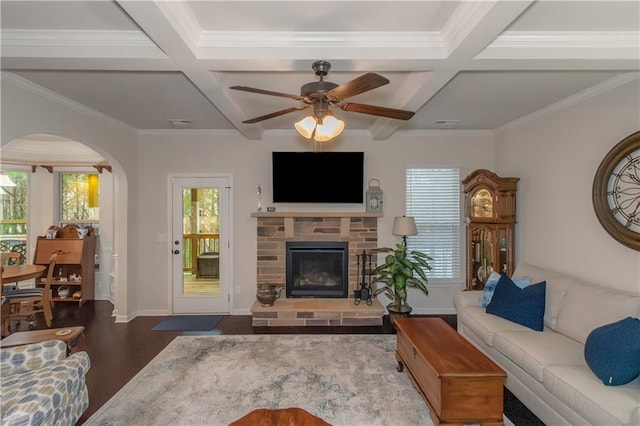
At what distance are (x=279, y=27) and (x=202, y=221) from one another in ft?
11.5


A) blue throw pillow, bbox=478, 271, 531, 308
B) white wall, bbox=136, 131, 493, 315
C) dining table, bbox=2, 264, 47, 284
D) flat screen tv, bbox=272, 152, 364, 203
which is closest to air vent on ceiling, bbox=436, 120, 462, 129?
white wall, bbox=136, 131, 493, 315

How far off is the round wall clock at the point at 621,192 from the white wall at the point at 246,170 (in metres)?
2.07

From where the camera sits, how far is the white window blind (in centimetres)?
504

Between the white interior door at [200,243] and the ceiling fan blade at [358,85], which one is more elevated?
the ceiling fan blade at [358,85]

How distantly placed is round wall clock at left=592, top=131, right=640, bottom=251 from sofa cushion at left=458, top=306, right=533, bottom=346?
1185mm

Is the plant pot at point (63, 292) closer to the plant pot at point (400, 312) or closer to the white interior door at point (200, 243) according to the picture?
the white interior door at point (200, 243)

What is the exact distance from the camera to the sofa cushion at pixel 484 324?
2998mm

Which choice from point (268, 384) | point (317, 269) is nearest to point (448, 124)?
point (317, 269)

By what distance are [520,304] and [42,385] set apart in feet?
12.5

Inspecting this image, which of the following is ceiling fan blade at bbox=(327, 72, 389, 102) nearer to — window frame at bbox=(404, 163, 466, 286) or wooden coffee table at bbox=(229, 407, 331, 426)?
wooden coffee table at bbox=(229, 407, 331, 426)

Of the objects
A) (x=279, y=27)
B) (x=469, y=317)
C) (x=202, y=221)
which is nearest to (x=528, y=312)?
(x=469, y=317)

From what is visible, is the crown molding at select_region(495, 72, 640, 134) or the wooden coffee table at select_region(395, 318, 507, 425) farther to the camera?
the crown molding at select_region(495, 72, 640, 134)

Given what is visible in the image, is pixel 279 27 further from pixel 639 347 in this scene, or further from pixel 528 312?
pixel 528 312

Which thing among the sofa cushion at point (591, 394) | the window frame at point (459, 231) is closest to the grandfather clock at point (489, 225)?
the window frame at point (459, 231)
